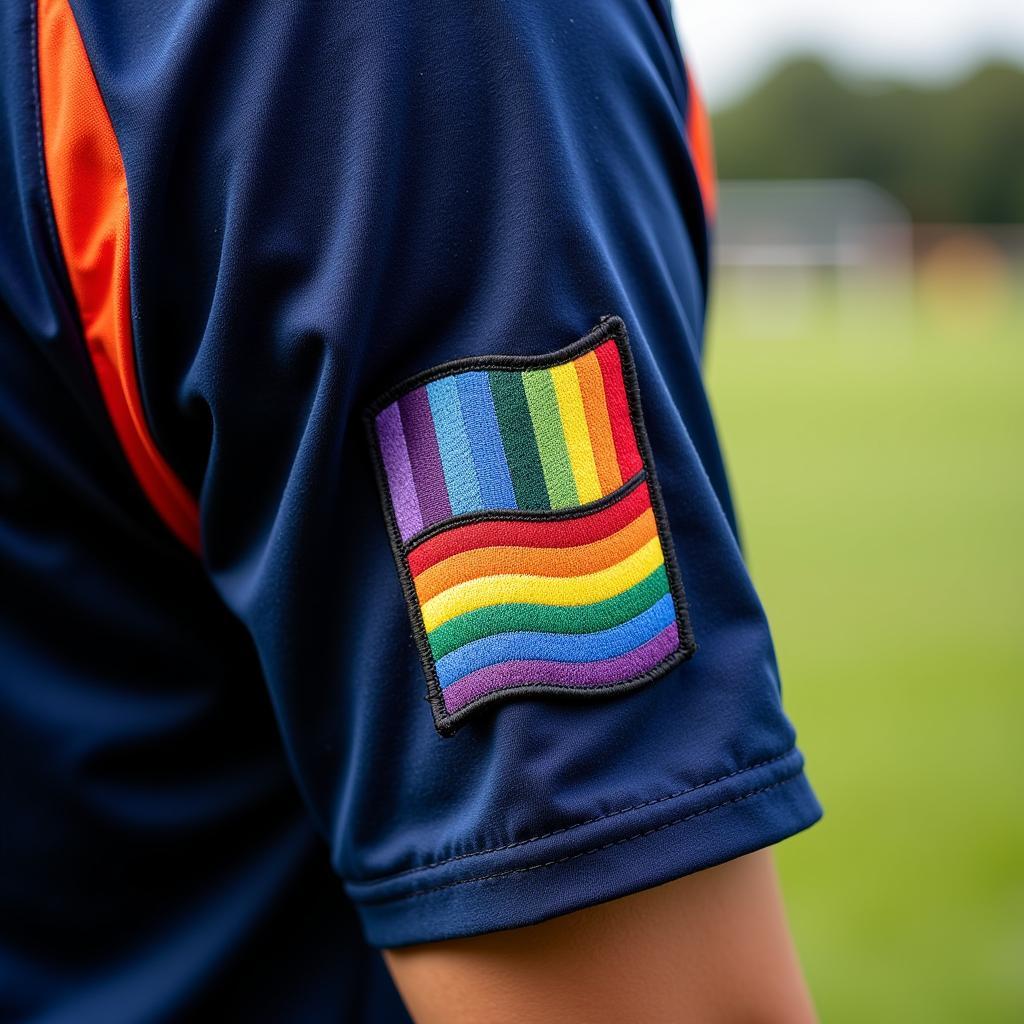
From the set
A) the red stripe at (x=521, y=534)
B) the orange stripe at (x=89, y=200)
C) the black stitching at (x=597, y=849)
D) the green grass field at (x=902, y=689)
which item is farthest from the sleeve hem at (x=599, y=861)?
the green grass field at (x=902, y=689)

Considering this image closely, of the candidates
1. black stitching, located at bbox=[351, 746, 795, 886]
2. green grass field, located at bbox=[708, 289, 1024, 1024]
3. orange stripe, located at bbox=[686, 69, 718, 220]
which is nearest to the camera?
black stitching, located at bbox=[351, 746, 795, 886]

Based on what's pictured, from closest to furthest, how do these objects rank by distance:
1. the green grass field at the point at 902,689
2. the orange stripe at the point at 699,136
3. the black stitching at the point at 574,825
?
the black stitching at the point at 574,825 < the orange stripe at the point at 699,136 < the green grass field at the point at 902,689

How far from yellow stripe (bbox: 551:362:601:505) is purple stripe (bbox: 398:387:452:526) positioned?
5cm

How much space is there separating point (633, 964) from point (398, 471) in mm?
222

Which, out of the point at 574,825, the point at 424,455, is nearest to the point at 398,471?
the point at 424,455

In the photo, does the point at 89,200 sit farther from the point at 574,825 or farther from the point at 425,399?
the point at 574,825

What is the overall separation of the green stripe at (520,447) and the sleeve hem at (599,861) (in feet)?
0.43

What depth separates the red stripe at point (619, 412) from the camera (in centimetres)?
47

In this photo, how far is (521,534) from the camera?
469 mm

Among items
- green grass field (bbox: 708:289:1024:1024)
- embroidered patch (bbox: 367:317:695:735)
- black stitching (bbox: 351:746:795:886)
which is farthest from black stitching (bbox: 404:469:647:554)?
green grass field (bbox: 708:289:1024:1024)

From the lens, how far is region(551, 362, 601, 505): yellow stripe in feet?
1.55

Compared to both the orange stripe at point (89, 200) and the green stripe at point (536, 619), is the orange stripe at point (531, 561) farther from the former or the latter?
the orange stripe at point (89, 200)

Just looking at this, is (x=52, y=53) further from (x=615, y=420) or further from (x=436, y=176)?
(x=615, y=420)

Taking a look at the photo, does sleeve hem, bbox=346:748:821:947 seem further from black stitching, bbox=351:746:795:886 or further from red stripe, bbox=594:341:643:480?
red stripe, bbox=594:341:643:480
